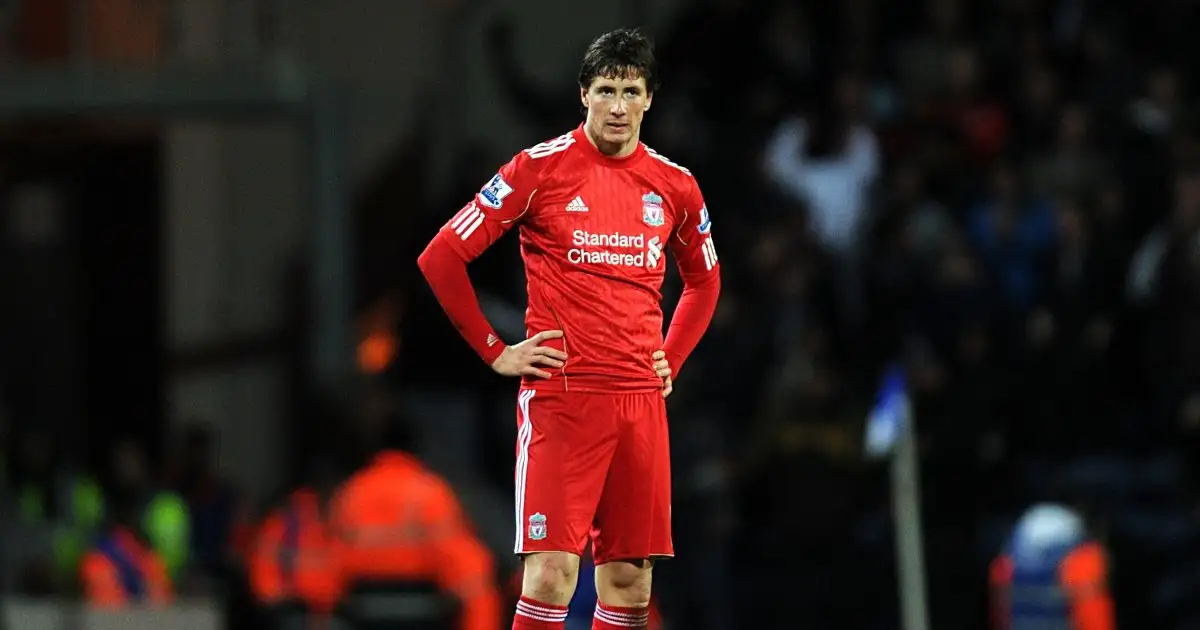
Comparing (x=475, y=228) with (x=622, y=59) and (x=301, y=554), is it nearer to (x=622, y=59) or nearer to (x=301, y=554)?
(x=622, y=59)

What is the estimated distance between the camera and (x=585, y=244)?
6910 mm

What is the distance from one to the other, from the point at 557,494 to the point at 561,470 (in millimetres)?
76

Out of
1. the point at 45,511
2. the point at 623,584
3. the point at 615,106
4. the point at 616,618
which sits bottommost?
the point at 616,618

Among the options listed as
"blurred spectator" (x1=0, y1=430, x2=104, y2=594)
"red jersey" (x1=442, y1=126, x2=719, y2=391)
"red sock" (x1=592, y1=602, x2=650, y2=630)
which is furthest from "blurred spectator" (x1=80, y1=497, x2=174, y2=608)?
"red jersey" (x1=442, y1=126, x2=719, y2=391)

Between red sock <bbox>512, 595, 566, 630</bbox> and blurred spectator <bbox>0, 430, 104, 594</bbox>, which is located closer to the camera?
red sock <bbox>512, 595, 566, 630</bbox>

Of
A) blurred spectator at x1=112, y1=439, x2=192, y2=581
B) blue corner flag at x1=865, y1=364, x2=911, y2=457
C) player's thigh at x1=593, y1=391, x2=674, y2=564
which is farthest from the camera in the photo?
blurred spectator at x1=112, y1=439, x2=192, y2=581

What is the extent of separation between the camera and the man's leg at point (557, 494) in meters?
6.85

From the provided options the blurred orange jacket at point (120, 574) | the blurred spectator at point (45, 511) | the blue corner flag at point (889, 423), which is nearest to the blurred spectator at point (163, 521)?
the blurred spectator at point (45, 511)

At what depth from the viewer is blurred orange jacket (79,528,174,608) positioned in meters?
13.2

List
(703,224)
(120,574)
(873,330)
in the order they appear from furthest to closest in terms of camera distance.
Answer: (873,330)
(120,574)
(703,224)

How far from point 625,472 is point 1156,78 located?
855 cm

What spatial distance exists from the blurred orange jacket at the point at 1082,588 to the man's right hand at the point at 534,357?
229 inches

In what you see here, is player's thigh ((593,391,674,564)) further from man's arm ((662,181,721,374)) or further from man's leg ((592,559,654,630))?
man's arm ((662,181,721,374))

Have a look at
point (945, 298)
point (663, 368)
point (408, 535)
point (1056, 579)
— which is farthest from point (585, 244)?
point (945, 298)
